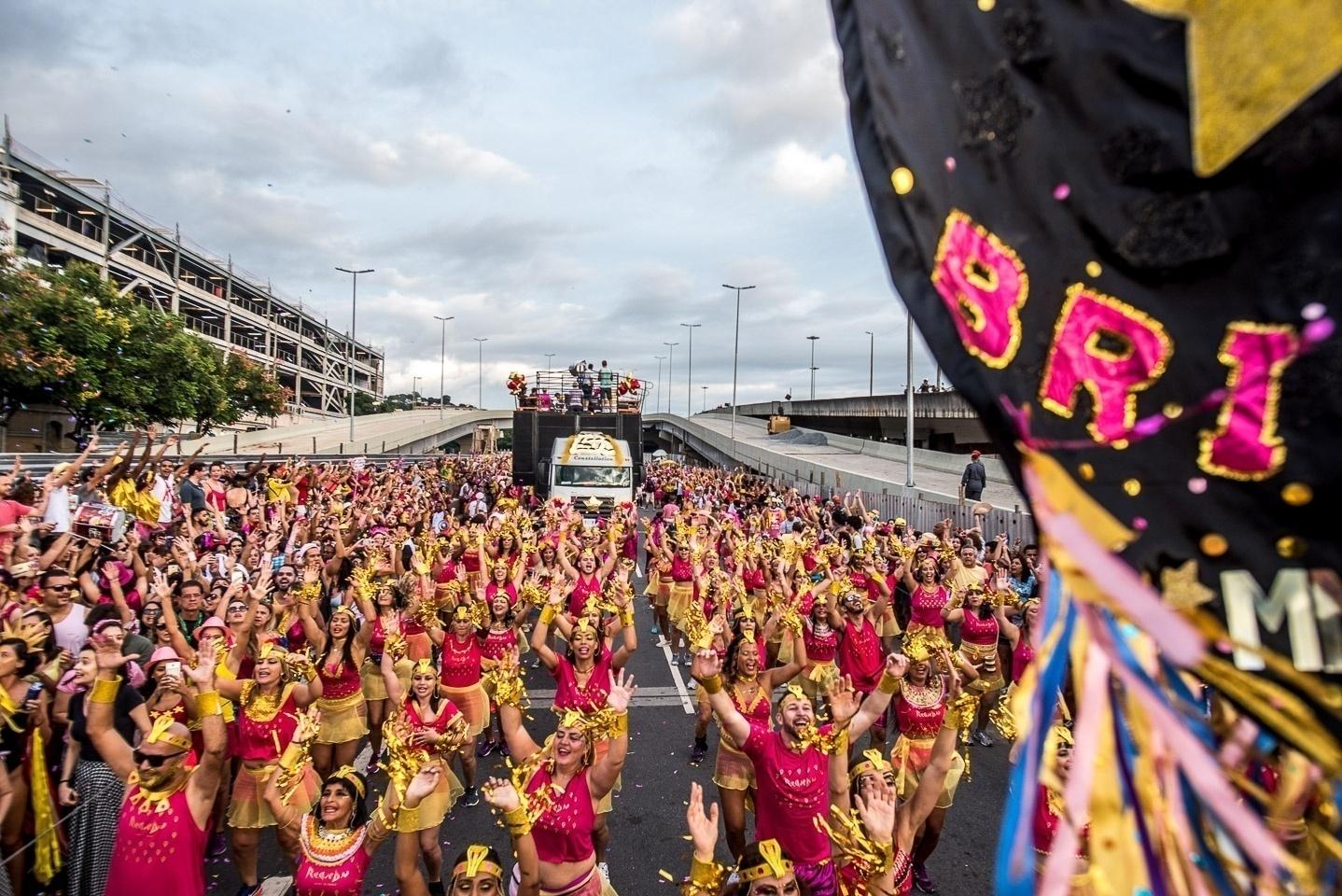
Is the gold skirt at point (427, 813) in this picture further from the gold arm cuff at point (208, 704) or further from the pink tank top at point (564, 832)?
the gold arm cuff at point (208, 704)

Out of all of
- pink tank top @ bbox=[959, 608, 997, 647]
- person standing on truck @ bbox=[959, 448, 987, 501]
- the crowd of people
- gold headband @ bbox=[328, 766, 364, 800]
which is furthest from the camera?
person standing on truck @ bbox=[959, 448, 987, 501]

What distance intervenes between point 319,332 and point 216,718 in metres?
84.6

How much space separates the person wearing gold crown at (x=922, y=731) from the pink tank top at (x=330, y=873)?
3110 millimetres

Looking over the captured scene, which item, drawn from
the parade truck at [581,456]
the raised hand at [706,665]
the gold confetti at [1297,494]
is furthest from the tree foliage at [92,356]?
the gold confetti at [1297,494]

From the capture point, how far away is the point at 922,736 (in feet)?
16.2

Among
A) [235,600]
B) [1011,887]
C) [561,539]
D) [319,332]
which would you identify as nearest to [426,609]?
[235,600]

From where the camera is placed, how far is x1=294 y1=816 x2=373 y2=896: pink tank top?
3338 mm

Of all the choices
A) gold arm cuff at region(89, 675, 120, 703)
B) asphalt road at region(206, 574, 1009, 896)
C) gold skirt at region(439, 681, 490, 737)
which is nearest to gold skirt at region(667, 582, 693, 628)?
asphalt road at region(206, 574, 1009, 896)

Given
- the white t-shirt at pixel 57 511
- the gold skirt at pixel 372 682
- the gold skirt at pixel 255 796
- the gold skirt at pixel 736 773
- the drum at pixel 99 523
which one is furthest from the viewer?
the drum at pixel 99 523

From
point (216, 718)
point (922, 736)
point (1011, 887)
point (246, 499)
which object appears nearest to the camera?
point (1011, 887)

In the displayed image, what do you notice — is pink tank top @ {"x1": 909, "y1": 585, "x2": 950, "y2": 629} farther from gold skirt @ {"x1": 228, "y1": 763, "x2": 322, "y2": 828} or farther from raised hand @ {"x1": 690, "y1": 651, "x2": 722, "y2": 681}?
gold skirt @ {"x1": 228, "y1": 763, "x2": 322, "y2": 828}

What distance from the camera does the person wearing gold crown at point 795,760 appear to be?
379cm

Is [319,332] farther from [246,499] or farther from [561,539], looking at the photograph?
[561,539]

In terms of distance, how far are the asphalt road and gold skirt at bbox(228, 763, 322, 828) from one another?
0.55 meters
